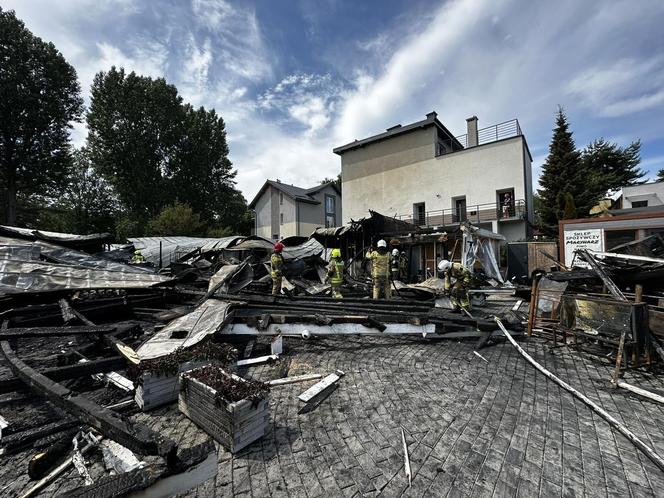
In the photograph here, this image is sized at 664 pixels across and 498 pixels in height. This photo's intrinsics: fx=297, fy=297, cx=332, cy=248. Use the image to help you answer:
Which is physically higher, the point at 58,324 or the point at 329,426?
the point at 58,324

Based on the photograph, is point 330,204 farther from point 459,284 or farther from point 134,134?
point 459,284

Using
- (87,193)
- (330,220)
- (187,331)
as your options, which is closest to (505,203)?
(330,220)

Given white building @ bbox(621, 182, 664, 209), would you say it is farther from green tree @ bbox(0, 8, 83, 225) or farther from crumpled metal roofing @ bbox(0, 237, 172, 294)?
green tree @ bbox(0, 8, 83, 225)

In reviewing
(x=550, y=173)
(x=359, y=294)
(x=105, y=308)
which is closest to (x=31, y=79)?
(x=105, y=308)

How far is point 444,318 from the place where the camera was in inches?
238

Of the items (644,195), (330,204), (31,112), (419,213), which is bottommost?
(419,213)

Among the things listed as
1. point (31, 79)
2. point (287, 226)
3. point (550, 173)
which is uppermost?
point (31, 79)

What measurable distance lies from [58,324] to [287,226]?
26.1 meters

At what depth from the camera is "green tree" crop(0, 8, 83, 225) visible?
78.9ft

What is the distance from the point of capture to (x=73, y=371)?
11.2 feet

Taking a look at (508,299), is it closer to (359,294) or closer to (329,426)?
(359,294)

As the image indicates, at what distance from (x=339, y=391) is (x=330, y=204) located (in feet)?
108

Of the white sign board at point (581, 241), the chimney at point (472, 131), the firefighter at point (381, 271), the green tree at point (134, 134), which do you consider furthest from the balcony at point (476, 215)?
the green tree at point (134, 134)

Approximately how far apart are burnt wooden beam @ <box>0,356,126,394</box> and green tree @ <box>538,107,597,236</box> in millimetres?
28635
